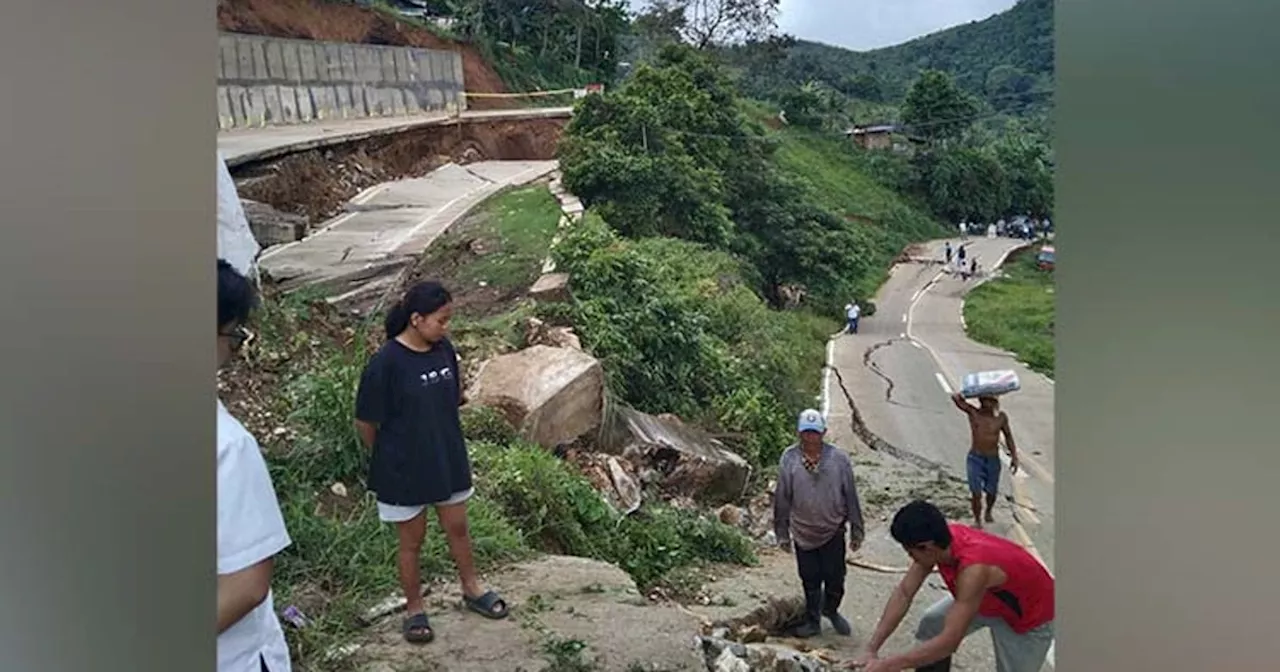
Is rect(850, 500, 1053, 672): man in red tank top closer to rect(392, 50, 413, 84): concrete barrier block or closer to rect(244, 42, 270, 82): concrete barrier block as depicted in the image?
rect(392, 50, 413, 84): concrete barrier block

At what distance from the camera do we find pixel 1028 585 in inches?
74.1

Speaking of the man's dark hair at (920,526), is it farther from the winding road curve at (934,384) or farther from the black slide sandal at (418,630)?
the black slide sandal at (418,630)

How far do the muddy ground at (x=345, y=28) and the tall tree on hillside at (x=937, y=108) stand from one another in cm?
93

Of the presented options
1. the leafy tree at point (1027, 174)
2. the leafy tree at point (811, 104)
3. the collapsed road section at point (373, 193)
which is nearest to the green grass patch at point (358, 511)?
the collapsed road section at point (373, 193)

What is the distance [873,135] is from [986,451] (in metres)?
0.80

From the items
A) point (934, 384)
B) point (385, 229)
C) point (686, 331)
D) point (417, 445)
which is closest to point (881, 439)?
point (934, 384)

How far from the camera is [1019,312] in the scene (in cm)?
209

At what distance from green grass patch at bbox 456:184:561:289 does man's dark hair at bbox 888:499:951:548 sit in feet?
3.34

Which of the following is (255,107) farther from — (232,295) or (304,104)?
(232,295)

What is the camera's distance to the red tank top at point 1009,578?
1866 mm
